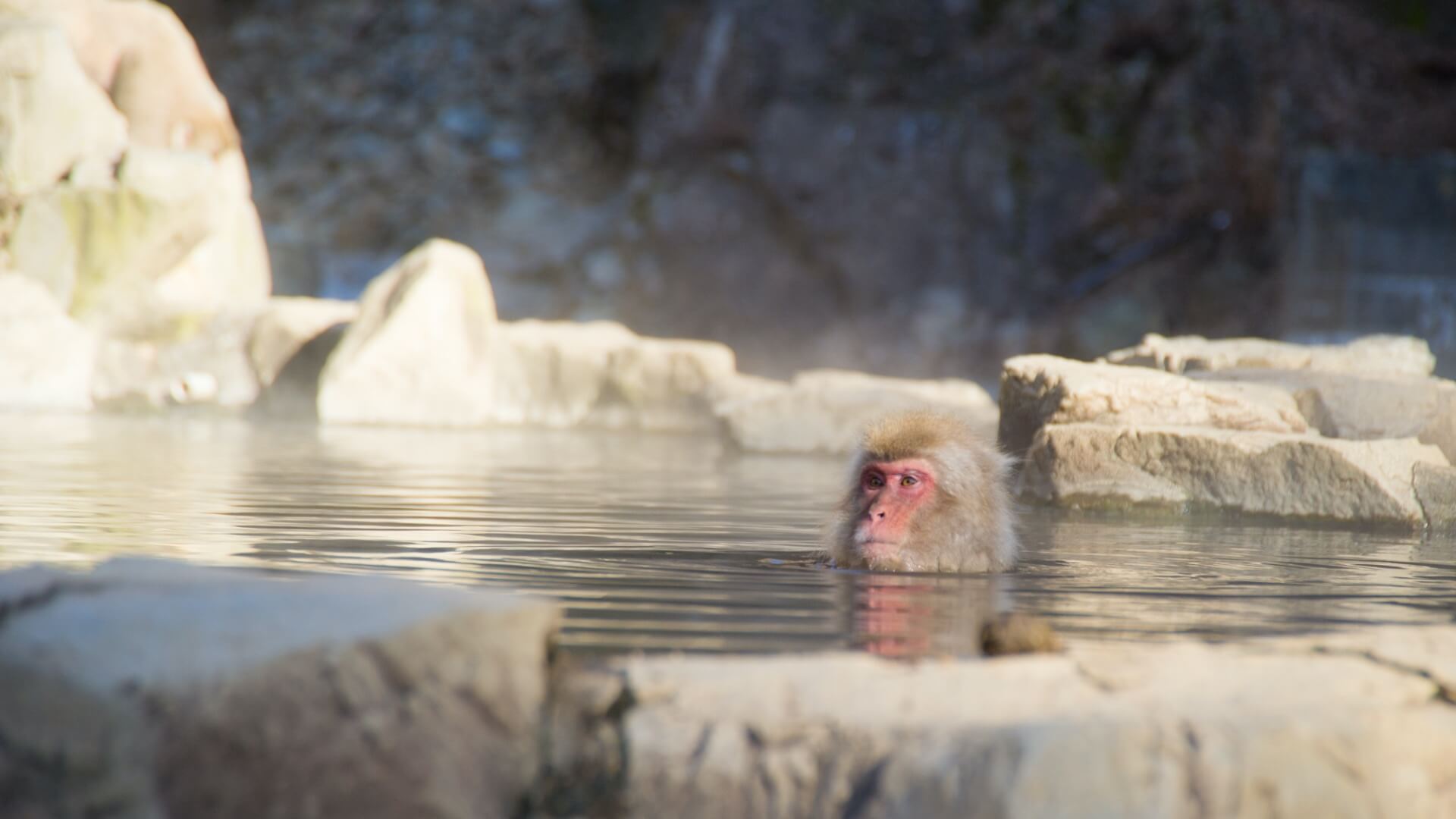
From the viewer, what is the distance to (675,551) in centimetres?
404

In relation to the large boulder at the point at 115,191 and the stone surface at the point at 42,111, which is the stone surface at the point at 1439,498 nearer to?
the large boulder at the point at 115,191

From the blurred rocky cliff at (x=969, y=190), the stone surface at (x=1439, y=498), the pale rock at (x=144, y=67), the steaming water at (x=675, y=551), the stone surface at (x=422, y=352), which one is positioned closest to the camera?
the steaming water at (x=675, y=551)

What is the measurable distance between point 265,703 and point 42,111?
11.6 metres

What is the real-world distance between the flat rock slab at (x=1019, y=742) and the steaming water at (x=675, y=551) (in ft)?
1.69

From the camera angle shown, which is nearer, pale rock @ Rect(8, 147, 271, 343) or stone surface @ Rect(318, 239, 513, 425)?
stone surface @ Rect(318, 239, 513, 425)

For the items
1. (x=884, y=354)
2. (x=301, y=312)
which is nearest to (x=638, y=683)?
(x=301, y=312)

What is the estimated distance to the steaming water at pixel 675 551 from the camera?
2.82 meters

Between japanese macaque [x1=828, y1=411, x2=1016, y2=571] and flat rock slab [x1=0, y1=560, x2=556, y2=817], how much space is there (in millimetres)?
1813

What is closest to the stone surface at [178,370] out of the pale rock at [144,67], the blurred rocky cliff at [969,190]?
the pale rock at [144,67]

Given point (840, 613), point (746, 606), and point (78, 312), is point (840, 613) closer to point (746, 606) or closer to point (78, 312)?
point (746, 606)

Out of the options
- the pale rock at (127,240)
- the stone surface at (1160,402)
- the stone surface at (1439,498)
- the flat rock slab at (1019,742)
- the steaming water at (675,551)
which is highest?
the pale rock at (127,240)

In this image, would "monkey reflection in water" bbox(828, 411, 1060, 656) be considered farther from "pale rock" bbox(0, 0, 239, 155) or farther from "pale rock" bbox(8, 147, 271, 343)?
"pale rock" bbox(0, 0, 239, 155)

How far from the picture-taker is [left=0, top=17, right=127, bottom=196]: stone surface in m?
11.8

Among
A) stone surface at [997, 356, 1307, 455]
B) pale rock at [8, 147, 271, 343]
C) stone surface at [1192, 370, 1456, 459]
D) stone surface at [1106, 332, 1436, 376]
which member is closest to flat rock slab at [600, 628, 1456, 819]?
stone surface at [997, 356, 1307, 455]
